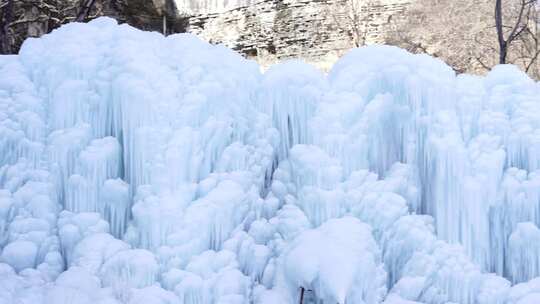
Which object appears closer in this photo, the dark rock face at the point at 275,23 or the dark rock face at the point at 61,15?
the dark rock face at the point at 61,15

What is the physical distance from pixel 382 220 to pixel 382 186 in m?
0.23

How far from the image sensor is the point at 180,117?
3.39 metres

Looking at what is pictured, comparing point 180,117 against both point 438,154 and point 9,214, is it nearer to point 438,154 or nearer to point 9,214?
point 9,214

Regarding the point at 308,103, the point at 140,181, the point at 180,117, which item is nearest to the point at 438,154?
the point at 308,103

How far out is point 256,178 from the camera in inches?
138

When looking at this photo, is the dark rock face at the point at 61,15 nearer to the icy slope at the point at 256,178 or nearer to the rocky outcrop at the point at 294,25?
the rocky outcrop at the point at 294,25

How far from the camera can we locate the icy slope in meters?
3.09

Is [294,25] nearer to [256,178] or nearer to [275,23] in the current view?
Result: [275,23]

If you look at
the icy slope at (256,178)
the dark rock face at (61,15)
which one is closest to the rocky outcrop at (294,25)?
the dark rock face at (61,15)

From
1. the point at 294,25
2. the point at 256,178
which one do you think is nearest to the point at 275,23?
the point at 294,25

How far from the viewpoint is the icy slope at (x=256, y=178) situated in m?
3.09

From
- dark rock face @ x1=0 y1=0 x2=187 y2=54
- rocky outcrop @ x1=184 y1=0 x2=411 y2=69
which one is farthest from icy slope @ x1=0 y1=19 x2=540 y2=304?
rocky outcrop @ x1=184 y1=0 x2=411 y2=69

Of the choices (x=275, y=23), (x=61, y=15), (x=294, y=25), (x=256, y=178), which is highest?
(x=275, y=23)

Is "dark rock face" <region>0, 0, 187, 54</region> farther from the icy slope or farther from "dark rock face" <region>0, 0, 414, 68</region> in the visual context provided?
the icy slope
